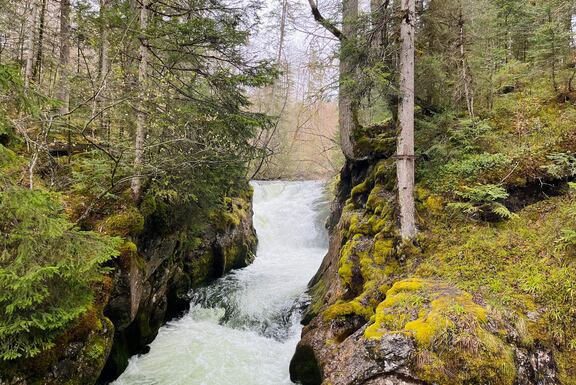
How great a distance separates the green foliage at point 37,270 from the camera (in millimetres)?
3174

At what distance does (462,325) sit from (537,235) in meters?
2.63

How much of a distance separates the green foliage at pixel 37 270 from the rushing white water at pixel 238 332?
293 centimetres

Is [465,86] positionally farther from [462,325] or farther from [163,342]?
[163,342]

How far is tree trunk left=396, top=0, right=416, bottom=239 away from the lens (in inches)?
237

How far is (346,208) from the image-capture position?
9031 millimetres

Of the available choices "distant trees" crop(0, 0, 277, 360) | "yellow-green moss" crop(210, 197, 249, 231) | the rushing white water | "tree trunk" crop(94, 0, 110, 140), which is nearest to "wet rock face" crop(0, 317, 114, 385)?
"distant trees" crop(0, 0, 277, 360)

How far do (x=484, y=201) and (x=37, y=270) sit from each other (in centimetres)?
698

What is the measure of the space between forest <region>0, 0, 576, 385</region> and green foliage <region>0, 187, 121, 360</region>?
2 cm

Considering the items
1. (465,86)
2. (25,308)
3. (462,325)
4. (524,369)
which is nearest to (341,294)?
(462,325)

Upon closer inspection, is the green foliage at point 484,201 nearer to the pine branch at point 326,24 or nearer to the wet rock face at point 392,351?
the wet rock face at point 392,351

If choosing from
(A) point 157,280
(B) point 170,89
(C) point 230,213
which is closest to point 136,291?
(A) point 157,280

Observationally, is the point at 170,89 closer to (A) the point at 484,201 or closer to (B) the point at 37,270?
(B) the point at 37,270

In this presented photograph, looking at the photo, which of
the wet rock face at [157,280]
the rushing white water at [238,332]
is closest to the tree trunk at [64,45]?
the wet rock face at [157,280]

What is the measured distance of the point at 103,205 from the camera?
612cm
